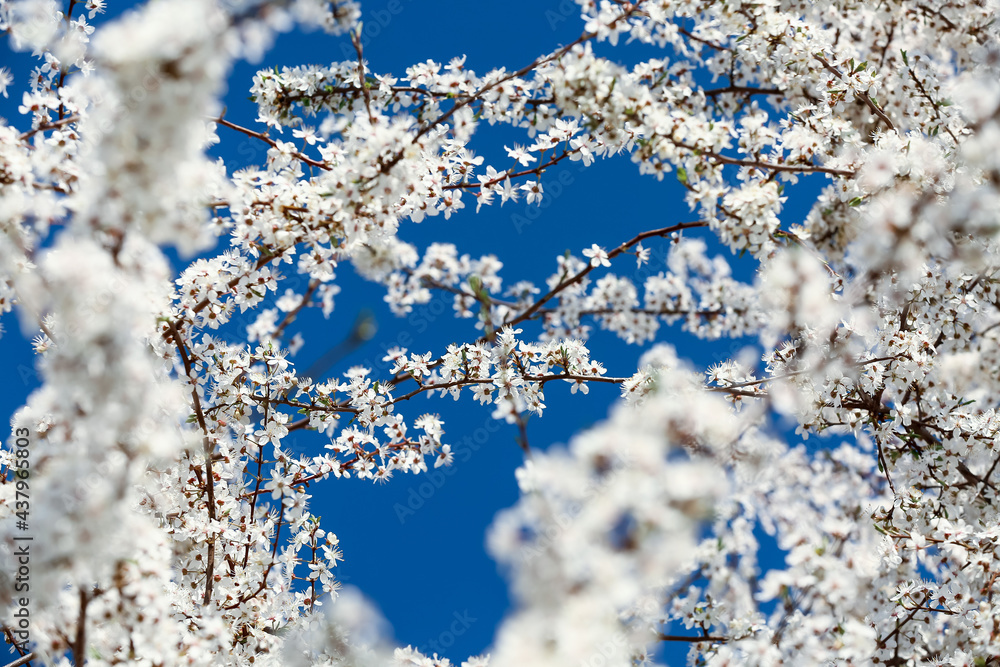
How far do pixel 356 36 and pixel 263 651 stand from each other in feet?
11.6

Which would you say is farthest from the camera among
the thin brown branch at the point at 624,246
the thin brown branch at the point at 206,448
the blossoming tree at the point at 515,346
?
the thin brown branch at the point at 624,246

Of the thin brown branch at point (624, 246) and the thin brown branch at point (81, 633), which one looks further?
the thin brown branch at point (624, 246)

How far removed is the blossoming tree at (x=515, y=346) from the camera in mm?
1608

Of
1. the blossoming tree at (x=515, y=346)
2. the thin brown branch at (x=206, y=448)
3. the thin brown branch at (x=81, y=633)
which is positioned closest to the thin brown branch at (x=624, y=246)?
the blossoming tree at (x=515, y=346)

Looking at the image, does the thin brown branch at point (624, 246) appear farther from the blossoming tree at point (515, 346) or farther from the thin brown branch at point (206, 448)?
the thin brown branch at point (206, 448)

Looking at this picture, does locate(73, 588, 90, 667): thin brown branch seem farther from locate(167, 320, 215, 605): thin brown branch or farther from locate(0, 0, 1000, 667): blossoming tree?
locate(167, 320, 215, 605): thin brown branch

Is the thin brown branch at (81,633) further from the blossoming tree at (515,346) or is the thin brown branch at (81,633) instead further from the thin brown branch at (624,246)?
the thin brown branch at (624,246)

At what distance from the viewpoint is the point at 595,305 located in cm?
717

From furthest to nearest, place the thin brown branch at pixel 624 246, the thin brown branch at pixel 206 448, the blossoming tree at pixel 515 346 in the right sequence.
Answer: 1. the thin brown branch at pixel 624 246
2. the thin brown branch at pixel 206 448
3. the blossoming tree at pixel 515 346

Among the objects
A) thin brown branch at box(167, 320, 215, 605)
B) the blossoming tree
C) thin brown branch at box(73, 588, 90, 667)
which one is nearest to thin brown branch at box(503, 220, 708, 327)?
the blossoming tree

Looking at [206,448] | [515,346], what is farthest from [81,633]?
[515,346]

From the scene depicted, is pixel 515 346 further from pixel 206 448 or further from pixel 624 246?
pixel 206 448

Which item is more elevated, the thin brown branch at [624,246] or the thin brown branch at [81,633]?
the thin brown branch at [624,246]

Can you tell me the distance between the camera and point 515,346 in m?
4.38
